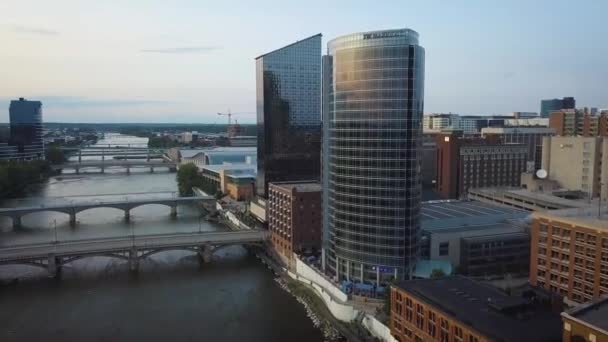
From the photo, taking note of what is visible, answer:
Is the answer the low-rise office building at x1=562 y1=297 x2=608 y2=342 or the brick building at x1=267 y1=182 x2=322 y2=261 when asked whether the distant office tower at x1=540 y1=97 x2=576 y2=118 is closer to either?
the brick building at x1=267 y1=182 x2=322 y2=261

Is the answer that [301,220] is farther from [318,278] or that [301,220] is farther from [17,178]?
[17,178]

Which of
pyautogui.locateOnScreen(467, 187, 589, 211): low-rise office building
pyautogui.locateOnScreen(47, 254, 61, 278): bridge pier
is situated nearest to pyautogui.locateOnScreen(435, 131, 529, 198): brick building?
pyautogui.locateOnScreen(467, 187, 589, 211): low-rise office building

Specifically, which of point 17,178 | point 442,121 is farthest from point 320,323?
point 442,121

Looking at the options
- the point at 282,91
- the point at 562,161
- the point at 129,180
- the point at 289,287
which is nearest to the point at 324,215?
the point at 289,287

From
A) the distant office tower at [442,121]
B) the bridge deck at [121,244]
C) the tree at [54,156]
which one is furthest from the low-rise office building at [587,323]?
the distant office tower at [442,121]

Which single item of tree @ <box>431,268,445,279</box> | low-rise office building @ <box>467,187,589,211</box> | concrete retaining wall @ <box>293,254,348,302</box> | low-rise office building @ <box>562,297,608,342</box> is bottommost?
concrete retaining wall @ <box>293,254,348,302</box>

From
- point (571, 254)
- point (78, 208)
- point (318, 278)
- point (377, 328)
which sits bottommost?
point (377, 328)

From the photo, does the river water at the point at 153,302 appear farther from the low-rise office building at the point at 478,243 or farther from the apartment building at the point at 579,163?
the apartment building at the point at 579,163

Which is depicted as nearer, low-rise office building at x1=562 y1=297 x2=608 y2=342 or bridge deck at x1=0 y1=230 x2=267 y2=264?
low-rise office building at x1=562 y1=297 x2=608 y2=342
